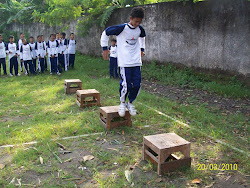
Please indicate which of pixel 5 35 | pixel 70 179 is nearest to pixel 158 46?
pixel 70 179

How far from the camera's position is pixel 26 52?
41.1ft

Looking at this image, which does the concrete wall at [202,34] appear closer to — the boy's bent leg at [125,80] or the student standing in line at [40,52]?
the boy's bent leg at [125,80]

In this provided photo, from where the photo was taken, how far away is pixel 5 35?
28.2 meters

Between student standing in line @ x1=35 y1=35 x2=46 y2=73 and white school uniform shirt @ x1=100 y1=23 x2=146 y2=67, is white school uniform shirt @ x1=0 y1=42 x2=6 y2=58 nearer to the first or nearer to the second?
student standing in line @ x1=35 y1=35 x2=46 y2=73

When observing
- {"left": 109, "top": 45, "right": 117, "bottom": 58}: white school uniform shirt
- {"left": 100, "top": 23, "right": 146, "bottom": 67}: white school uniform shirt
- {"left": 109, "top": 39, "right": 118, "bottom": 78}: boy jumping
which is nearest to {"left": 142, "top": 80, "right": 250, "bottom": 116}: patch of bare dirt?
{"left": 109, "top": 39, "right": 118, "bottom": 78}: boy jumping

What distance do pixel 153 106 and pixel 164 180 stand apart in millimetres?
3727

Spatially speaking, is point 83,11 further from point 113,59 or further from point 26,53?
point 113,59

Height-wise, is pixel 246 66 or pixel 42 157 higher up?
pixel 246 66

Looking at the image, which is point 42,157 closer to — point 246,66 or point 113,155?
point 113,155

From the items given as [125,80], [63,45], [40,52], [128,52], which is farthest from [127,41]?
[63,45]

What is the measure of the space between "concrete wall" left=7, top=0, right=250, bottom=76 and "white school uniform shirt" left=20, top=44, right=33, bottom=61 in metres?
5.85

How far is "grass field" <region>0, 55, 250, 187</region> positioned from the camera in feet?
12.2

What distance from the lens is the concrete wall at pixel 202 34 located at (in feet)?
28.2

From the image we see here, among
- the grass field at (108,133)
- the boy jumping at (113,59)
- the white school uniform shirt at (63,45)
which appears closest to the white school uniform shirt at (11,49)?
the white school uniform shirt at (63,45)
